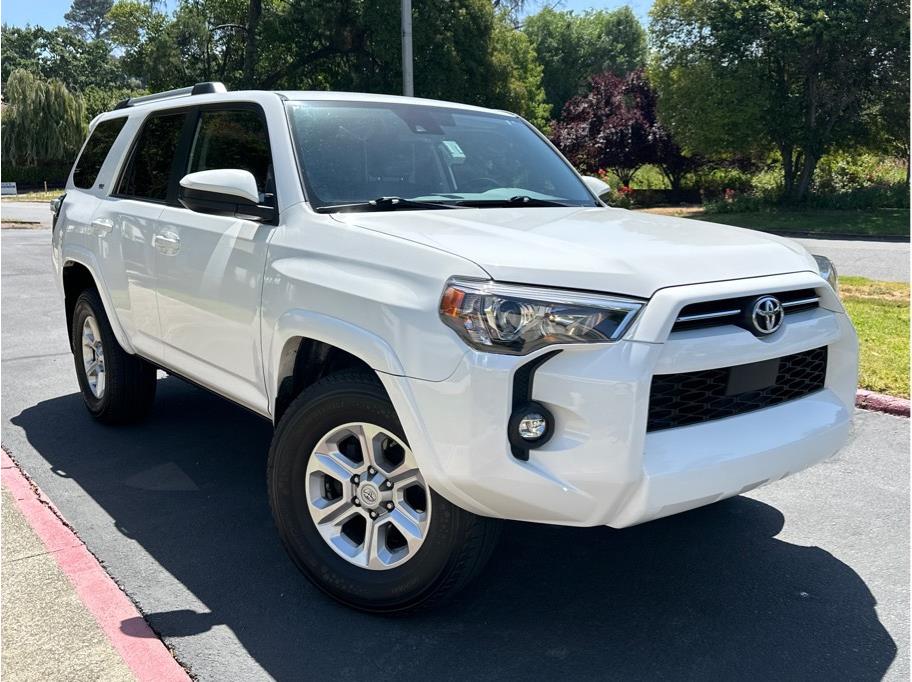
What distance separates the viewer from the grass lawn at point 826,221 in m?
21.9

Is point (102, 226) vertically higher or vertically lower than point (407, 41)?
lower

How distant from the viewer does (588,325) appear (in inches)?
105

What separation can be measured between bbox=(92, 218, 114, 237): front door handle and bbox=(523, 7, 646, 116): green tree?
6349cm

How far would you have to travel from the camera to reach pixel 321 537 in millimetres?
3342

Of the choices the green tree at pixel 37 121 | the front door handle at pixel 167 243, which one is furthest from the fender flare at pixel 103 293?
the green tree at pixel 37 121

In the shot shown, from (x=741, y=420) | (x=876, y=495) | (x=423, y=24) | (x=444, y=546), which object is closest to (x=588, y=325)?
(x=741, y=420)

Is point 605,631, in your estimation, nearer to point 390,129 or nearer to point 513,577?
point 513,577

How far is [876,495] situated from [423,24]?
3002cm

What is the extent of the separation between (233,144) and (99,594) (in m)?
2.13

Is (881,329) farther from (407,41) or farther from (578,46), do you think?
(578,46)

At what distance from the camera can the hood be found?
2748mm

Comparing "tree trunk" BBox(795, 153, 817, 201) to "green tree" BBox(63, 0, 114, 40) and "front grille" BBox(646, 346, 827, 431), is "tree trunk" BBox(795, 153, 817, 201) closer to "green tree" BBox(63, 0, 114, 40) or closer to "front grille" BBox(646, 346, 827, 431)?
"front grille" BBox(646, 346, 827, 431)

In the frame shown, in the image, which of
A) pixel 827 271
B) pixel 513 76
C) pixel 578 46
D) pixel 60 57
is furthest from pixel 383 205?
pixel 60 57

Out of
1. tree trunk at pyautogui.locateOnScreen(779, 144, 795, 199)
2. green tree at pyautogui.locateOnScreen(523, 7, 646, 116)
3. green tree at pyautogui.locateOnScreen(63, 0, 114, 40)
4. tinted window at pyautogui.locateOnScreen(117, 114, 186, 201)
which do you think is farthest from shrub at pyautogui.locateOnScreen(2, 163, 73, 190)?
green tree at pyautogui.locateOnScreen(63, 0, 114, 40)
